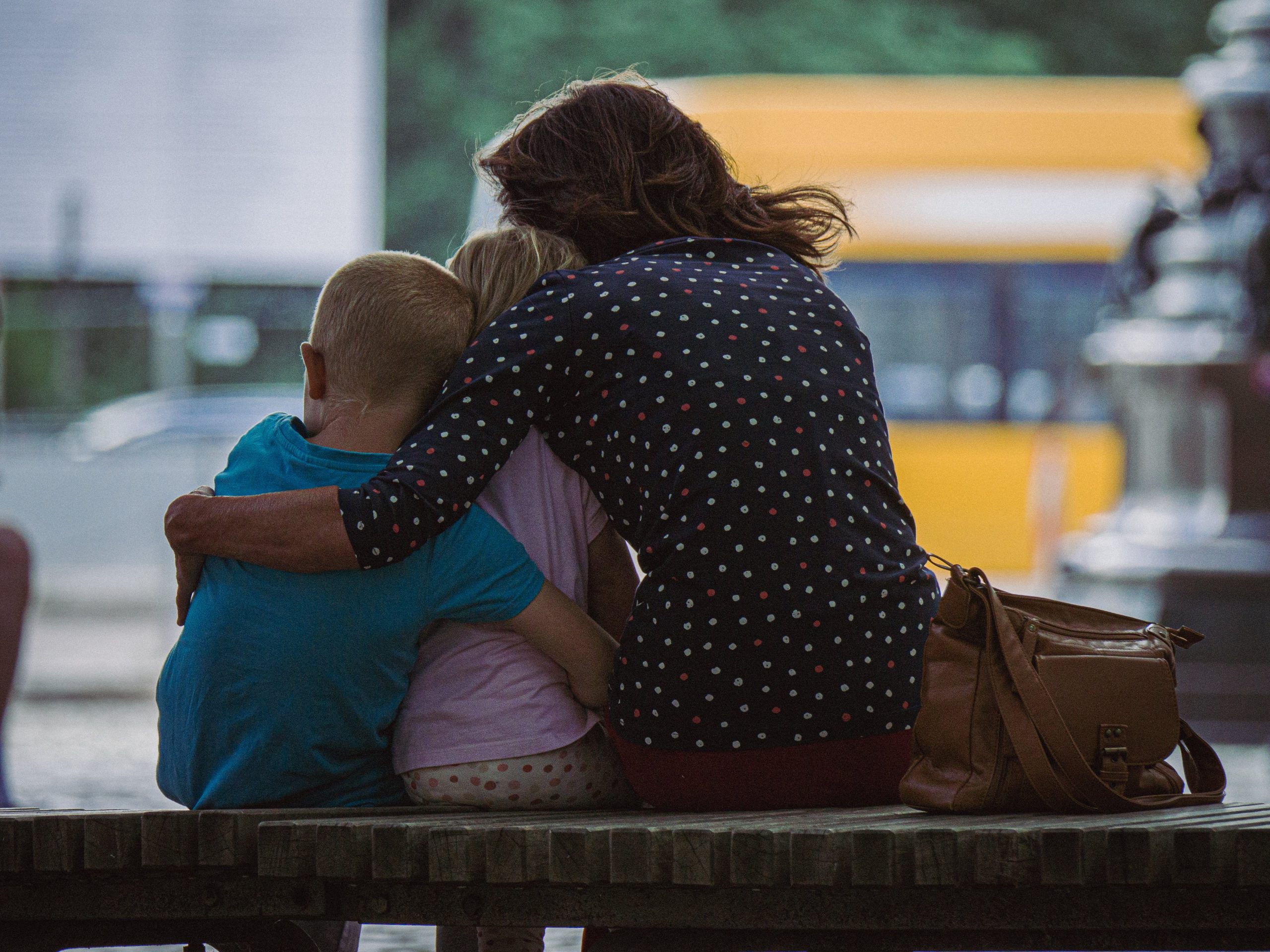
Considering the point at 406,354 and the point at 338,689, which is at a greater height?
the point at 406,354

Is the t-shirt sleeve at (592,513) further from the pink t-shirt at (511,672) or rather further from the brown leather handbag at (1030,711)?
the brown leather handbag at (1030,711)

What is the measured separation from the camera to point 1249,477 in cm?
778

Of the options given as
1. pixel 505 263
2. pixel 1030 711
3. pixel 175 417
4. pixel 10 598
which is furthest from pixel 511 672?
pixel 175 417

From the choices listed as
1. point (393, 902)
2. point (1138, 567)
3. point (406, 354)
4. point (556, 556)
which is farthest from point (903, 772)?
point (1138, 567)

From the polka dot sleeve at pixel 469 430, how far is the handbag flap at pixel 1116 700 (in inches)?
29.7

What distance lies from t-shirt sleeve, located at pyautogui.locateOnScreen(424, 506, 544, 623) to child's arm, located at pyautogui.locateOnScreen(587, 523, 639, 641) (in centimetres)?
18

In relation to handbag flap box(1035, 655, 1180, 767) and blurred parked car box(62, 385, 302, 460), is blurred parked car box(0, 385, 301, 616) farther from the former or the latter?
handbag flap box(1035, 655, 1180, 767)

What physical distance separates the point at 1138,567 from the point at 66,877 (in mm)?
5977

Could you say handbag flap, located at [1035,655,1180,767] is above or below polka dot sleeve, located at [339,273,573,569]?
below

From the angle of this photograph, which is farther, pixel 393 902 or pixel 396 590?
pixel 396 590

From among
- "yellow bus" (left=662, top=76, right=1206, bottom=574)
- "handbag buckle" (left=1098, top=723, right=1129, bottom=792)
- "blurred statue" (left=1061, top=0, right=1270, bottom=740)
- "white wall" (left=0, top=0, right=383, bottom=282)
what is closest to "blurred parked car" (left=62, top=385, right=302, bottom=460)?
"white wall" (left=0, top=0, right=383, bottom=282)

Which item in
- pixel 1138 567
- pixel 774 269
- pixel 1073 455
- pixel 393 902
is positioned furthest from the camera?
pixel 1073 455

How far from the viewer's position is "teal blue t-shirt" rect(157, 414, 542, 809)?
2.45 m

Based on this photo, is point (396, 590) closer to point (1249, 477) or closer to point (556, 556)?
point (556, 556)
